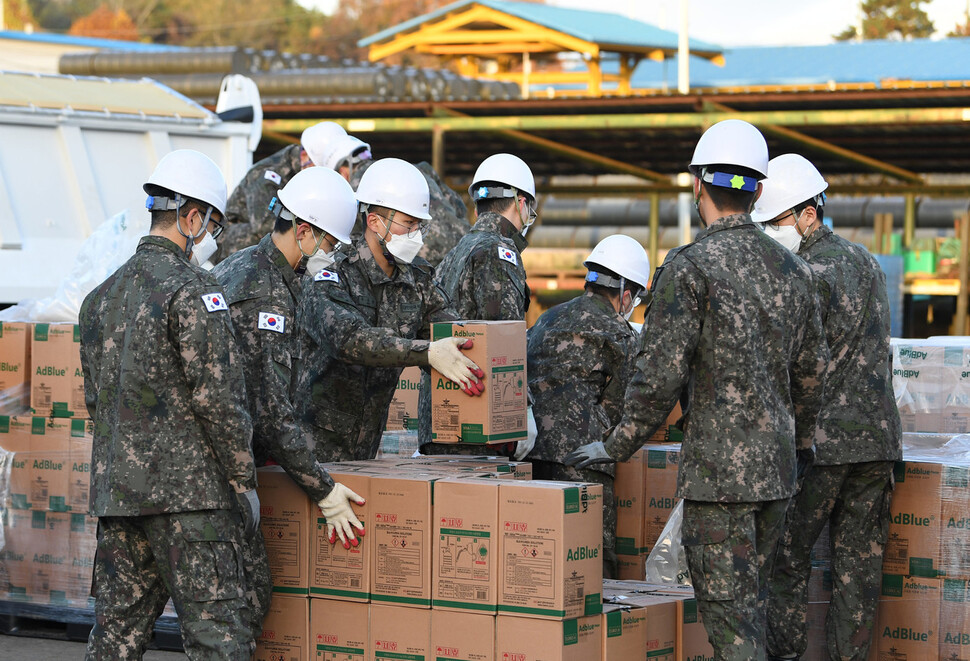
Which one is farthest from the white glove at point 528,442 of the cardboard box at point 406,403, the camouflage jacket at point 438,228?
the camouflage jacket at point 438,228

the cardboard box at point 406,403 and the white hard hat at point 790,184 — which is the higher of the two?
the white hard hat at point 790,184

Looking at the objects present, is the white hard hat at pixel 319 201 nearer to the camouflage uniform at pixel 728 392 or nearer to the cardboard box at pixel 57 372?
the camouflage uniform at pixel 728 392

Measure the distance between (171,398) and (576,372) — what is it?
210 centimetres

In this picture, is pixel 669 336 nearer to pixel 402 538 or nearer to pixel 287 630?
pixel 402 538

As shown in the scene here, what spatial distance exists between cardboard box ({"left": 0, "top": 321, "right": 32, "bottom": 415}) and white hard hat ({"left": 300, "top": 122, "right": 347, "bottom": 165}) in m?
2.11

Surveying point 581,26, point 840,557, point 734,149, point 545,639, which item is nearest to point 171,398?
point 545,639

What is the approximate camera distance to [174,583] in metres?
3.97

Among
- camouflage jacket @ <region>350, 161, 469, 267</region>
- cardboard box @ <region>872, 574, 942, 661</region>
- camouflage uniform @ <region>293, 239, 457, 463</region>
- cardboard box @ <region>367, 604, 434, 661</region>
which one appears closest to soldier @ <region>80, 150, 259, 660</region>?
cardboard box @ <region>367, 604, 434, 661</region>

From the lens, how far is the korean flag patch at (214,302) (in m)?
3.94

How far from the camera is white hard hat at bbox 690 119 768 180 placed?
4109mm

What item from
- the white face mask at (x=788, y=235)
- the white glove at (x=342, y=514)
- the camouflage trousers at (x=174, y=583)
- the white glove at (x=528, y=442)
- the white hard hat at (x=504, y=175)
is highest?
the white hard hat at (x=504, y=175)

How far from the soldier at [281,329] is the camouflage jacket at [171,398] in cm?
22

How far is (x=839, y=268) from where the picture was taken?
196 inches

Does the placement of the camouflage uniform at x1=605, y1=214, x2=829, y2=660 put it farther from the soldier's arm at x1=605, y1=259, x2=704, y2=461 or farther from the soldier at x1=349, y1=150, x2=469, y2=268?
the soldier at x1=349, y1=150, x2=469, y2=268
